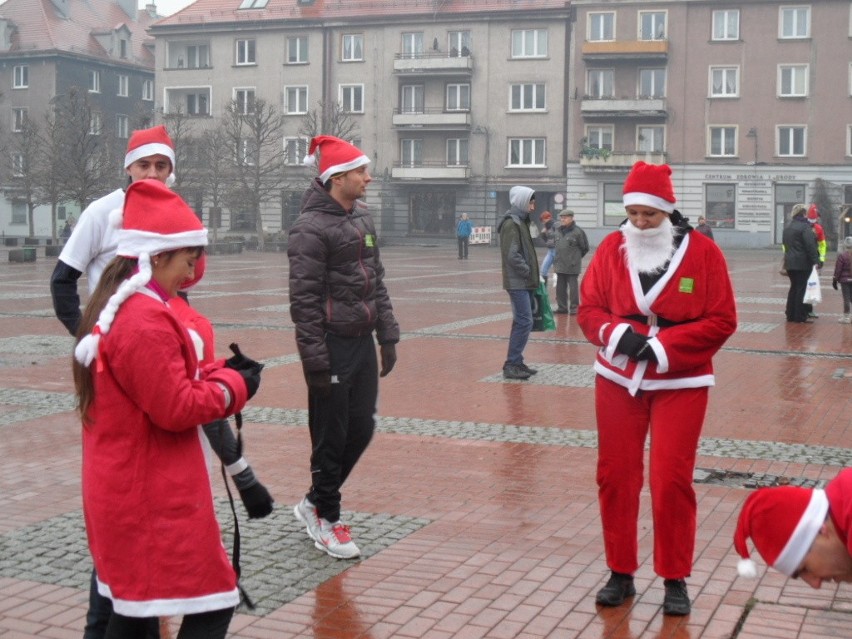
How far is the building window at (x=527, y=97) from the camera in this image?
61.1 m

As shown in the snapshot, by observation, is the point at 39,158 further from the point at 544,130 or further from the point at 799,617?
the point at 799,617

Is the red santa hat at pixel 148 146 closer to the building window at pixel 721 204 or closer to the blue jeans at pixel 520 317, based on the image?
the blue jeans at pixel 520 317

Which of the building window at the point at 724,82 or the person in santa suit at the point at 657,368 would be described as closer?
the person in santa suit at the point at 657,368

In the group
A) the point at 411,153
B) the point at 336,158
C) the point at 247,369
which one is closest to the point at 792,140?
the point at 411,153

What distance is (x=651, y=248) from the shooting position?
5031 mm

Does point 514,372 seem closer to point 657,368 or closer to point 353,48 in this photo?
point 657,368

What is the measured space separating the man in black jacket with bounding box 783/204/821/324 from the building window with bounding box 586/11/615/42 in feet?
137

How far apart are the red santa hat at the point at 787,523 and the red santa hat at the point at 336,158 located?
3746 mm

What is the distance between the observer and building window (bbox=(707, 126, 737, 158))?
57.2m

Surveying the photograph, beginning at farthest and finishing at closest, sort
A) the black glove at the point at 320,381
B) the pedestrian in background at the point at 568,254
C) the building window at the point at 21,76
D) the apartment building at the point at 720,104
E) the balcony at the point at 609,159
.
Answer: the building window at the point at 21,76, the balcony at the point at 609,159, the apartment building at the point at 720,104, the pedestrian in background at the point at 568,254, the black glove at the point at 320,381

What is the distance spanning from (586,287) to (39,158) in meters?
56.8

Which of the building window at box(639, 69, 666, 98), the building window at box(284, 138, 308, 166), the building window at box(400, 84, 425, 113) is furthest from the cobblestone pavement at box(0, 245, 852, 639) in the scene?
the building window at box(284, 138, 308, 166)

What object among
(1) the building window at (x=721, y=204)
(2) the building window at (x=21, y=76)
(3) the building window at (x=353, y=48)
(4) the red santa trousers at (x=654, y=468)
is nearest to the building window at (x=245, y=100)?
(3) the building window at (x=353, y=48)

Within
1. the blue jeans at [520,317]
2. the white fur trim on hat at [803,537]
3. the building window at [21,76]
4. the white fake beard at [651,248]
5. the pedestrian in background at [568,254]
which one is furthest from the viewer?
the building window at [21,76]
